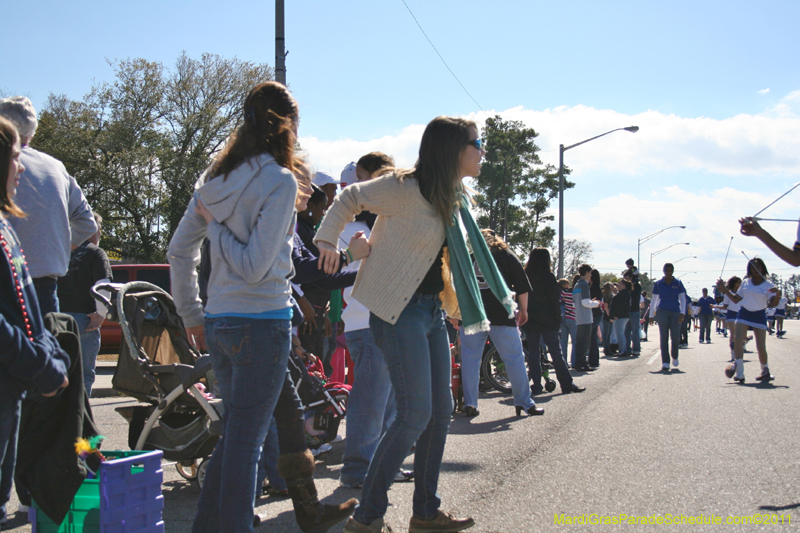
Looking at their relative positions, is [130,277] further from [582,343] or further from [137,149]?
[137,149]

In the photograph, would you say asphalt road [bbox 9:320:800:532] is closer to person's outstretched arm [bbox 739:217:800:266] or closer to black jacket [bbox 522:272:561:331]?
black jacket [bbox 522:272:561:331]

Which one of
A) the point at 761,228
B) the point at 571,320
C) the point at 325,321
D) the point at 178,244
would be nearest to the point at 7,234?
the point at 178,244

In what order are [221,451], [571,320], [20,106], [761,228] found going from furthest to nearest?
[571,320], [761,228], [20,106], [221,451]

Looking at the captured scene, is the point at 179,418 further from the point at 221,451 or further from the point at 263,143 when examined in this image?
the point at 263,143

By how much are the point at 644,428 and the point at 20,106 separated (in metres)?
5.37

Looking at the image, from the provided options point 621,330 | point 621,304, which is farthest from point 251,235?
point 621,330

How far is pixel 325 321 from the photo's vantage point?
495 cm

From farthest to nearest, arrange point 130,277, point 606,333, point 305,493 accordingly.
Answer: point 606,333 → point 130,277 → point 305,493

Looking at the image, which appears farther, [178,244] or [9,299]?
[178,244]

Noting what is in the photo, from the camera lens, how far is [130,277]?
484 inches

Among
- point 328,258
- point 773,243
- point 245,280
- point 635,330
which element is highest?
point 773,243

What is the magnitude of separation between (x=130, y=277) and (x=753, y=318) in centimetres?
1047

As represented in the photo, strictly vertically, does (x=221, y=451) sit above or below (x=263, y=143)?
below

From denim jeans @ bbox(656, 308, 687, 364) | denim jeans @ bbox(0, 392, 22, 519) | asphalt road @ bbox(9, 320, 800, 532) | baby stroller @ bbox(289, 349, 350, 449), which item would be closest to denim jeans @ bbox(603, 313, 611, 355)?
denim jeans @ bbox(656, 308, 687, 364)
